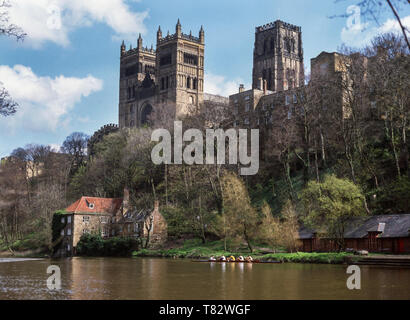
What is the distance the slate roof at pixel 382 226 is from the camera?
124 ft

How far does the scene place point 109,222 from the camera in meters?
69.2

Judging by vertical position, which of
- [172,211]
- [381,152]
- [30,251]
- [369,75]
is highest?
[369,75]

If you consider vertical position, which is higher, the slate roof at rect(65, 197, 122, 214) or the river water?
the slate roof at rect(65, 197, 122, 214)

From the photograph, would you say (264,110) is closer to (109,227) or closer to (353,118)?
(109,227)

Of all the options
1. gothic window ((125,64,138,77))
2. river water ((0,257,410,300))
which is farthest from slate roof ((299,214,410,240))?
gothic window ((125,64,138,77))

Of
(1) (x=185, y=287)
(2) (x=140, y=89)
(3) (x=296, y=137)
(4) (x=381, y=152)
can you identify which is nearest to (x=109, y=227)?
(3) (x=296, y=137)

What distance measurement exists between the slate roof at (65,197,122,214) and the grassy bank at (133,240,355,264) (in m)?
12.7

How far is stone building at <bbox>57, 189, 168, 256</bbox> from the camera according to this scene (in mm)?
62531

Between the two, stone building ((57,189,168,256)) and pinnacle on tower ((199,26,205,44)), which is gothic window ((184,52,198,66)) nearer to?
pinnacle on tower ((199,26,205,44))

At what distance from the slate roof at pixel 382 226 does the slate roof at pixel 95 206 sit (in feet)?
120

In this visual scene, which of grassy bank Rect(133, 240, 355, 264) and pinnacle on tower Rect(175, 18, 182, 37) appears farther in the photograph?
pinnacle on tower Rect(175, 18, 182, 37)

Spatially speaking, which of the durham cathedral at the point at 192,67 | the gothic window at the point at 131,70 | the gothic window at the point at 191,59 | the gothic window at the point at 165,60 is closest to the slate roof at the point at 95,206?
the durham cathedral at the point at 192,67
